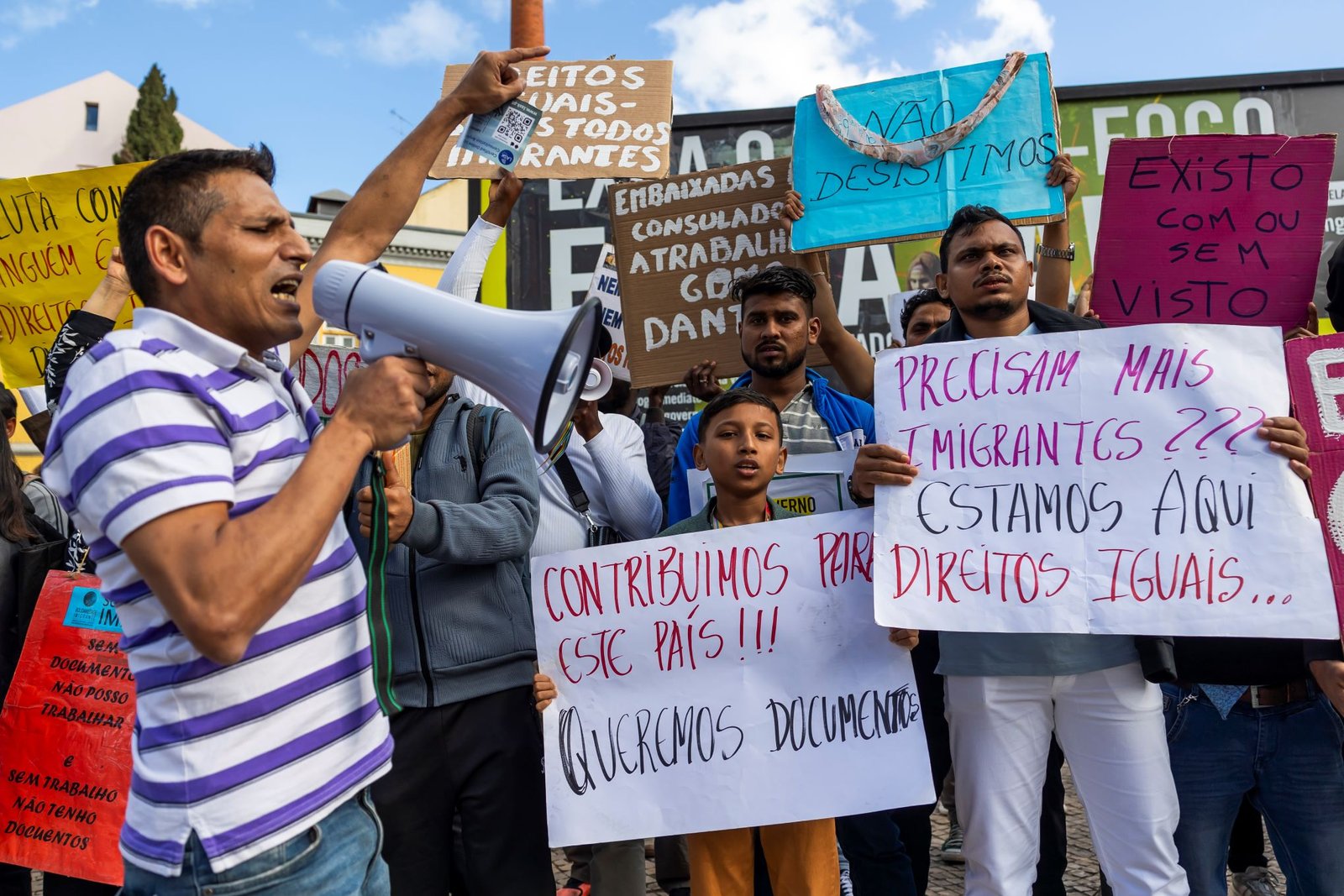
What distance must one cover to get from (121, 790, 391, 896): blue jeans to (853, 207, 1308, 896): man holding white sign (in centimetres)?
150

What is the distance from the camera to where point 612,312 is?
16.3ft

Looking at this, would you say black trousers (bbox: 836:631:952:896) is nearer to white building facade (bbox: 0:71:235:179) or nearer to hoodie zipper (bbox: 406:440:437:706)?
hoodie zipper (bbox: 406:440:437:706)

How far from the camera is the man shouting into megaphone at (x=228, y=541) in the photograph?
4.38ft

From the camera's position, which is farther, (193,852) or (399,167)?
(399,167)

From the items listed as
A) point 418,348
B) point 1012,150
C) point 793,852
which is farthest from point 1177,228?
point 418,348

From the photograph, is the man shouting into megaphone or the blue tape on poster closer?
the man shouting into megaphone

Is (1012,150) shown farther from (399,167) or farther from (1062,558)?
(399,167)

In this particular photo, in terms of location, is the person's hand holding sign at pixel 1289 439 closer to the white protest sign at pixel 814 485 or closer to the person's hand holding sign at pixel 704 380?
the white protest sign at pixel 814 485

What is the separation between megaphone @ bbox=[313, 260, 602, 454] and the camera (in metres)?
1.60

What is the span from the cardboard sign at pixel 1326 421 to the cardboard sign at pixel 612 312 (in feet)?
8.73

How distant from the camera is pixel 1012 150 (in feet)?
12.6

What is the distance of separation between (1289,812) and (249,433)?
2.79 meters

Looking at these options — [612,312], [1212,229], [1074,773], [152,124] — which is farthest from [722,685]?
[152,124]

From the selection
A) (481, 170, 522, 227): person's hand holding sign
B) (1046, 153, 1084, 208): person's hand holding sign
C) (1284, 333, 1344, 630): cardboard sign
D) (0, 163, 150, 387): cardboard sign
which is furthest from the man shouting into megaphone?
(0, 163, 150, 387): cardboard sign
